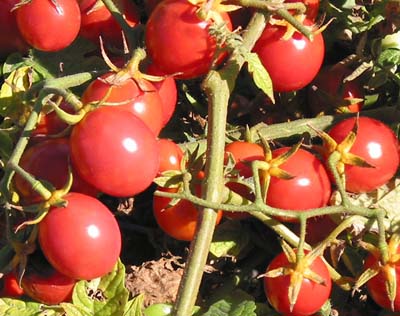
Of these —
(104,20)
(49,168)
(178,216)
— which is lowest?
(178,216)

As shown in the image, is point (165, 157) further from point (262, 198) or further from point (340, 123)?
point (340, 123)

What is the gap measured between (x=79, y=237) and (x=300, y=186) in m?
0.40

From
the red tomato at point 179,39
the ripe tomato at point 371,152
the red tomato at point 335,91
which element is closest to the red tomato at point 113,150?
the red tomato at point 179,39

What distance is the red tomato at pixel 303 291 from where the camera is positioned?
135 cm

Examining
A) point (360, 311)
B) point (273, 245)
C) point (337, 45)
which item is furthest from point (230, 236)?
point (337, 45)

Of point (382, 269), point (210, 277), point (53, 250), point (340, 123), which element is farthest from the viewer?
point (210, 277)

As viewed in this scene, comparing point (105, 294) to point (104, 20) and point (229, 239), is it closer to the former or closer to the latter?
point (229, 239)

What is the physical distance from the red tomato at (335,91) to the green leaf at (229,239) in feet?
1.04

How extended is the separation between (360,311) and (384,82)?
47 cm

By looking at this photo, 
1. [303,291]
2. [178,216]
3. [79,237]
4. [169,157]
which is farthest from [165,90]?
[303,291]

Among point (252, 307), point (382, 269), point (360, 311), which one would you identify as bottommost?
point (360, 311)

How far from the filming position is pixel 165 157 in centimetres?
138

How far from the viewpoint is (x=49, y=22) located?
1424 millimetres

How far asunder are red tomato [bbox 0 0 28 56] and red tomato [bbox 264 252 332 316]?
2.20 ft
